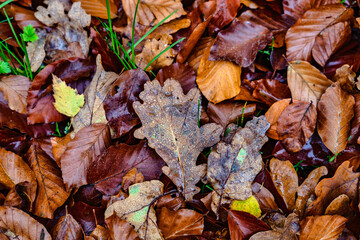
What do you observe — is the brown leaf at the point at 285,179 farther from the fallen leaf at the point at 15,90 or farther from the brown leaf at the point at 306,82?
the fallen leaf at the point at 15,90

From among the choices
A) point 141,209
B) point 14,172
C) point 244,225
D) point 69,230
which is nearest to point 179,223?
point 141,209

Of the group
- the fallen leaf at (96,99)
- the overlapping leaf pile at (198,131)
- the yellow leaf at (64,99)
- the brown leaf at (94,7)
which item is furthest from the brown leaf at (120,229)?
the brown leaf at (94,7)

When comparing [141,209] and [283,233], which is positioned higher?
[141,209]

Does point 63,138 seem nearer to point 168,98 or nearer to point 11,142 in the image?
point 11,142

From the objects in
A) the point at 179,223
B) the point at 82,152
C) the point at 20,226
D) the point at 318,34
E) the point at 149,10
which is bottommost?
the point at 179,223

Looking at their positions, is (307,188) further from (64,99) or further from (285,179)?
(64,99)
